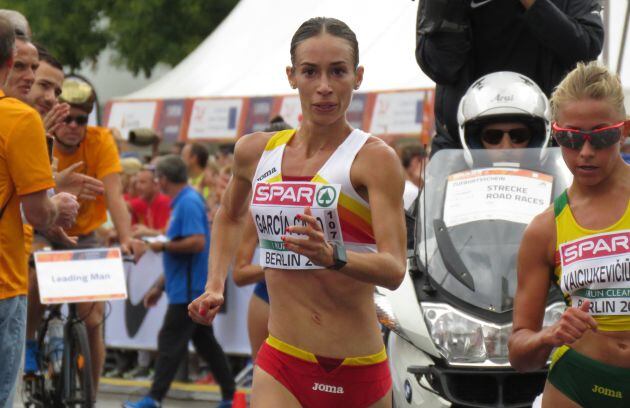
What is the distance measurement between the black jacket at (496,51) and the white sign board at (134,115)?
1490 cm

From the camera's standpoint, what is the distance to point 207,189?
1681cm

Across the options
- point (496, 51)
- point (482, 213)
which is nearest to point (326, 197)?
point (482, 213)

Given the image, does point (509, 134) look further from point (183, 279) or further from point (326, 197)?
point (183, 279)

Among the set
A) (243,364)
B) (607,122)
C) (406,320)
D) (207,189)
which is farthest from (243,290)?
(607,122)

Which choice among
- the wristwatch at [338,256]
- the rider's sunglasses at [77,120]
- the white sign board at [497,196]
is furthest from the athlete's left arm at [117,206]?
the wristwatch at [338,256]

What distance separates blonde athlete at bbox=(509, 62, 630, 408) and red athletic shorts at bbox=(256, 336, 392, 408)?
79 cm

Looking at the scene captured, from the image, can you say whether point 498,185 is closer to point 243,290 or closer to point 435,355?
point 435,355

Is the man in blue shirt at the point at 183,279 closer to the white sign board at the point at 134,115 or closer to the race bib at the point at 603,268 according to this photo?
the race bib at the point at 603,268

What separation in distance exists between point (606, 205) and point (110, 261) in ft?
18.4

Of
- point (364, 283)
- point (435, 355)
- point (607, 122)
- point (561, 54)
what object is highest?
point (561, 54)

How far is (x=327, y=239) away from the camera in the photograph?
213 inches

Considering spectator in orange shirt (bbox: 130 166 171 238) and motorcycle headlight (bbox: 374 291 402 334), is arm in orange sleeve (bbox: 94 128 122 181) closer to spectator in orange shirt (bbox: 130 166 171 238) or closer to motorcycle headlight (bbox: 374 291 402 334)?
motorcycle headlight (bbox: 374 291 402 334)

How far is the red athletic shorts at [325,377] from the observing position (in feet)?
18.0

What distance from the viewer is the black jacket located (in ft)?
30.0
